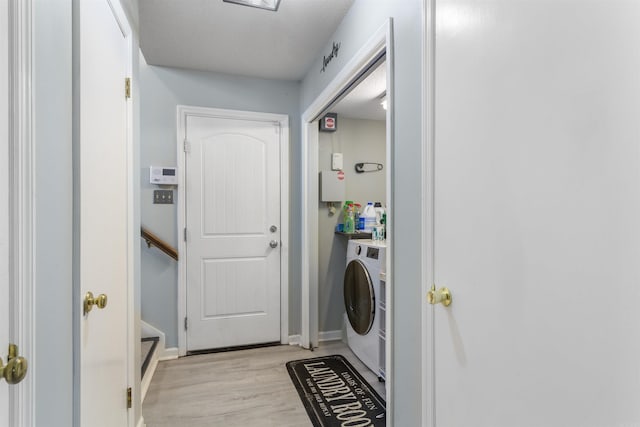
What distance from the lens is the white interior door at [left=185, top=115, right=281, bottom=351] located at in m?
2.87

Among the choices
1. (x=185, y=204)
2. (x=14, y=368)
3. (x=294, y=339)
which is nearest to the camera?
(x=14, y=368)

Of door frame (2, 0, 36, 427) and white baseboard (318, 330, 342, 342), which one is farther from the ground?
door frame (2, 0, 36, 427)

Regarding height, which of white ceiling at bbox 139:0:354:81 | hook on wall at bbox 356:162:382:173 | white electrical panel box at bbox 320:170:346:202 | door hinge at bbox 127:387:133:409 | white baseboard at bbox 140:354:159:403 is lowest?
white baseboard at bbox 140:354:159:403

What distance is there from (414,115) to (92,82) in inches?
47.1

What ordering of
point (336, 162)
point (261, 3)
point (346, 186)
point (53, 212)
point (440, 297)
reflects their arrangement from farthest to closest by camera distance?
1. point (346, 186)
2. point (336, 162)
3. point (261, 3)
4. point (440, 297)
5. point (53, 212)

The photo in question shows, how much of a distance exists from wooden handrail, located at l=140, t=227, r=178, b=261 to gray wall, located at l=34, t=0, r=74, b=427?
6.00 ft

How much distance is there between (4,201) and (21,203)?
0.03 m

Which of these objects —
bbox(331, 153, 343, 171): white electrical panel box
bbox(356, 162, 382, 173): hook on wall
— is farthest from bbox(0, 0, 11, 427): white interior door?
bbox(356, 162, 382, 173): hook on wall

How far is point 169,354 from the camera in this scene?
2.77m

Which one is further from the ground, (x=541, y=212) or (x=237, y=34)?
(x=237, y=34)

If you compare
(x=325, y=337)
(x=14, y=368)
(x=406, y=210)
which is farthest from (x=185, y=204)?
(x=14, y=368)

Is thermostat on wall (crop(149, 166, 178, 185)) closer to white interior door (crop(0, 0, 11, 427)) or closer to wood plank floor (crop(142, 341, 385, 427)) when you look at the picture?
wood plank floor (crop(142, 341, 385, 427))

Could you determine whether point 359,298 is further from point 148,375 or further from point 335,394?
point 148,375

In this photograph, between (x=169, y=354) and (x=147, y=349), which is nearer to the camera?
(x=147, y=349)
